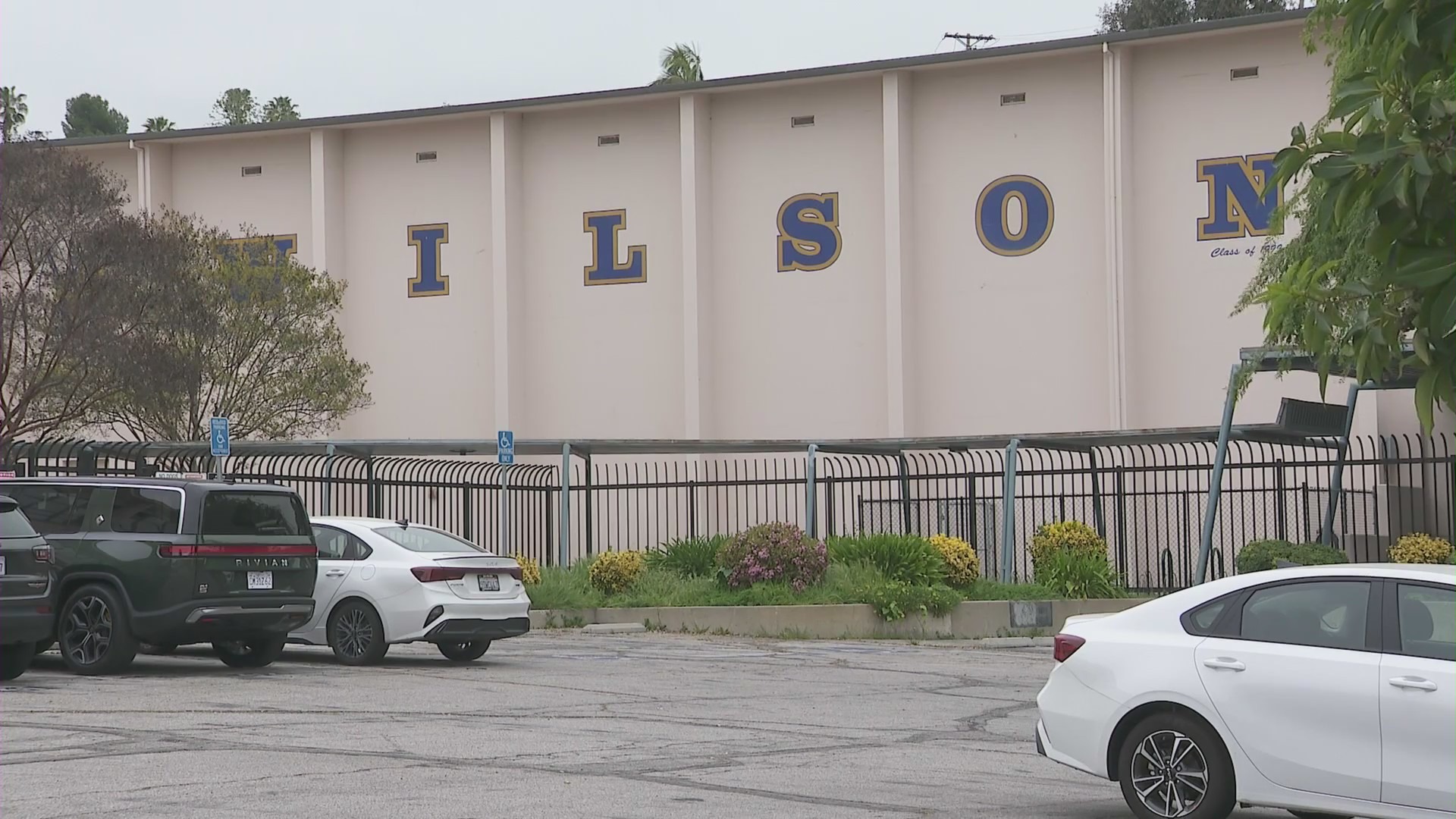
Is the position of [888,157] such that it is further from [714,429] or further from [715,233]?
[714,429]

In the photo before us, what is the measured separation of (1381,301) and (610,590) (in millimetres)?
19806

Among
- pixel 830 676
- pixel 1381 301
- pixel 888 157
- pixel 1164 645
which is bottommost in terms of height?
pixel 830 676

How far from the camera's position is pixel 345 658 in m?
17.4

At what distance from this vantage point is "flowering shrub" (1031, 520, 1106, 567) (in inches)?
950

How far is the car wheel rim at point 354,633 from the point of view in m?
17.2

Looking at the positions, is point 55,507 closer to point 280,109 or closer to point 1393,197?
point 1393,197

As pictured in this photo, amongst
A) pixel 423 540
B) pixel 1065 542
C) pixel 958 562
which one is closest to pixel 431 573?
pixel 423 540

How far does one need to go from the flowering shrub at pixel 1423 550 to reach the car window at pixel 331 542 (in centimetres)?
1361

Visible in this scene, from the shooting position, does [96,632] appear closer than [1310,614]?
No

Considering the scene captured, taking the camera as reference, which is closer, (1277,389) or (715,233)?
(1277,389)

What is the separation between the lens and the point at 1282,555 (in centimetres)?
2205

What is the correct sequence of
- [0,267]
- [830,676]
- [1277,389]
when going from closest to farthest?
1. [830,676]
2. [0,267]
3. [1277,389]

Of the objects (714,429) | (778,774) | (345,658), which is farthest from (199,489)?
(714,429)

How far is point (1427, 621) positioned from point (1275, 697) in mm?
799
